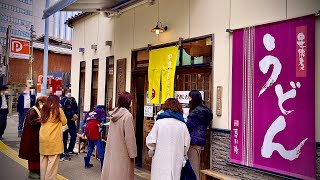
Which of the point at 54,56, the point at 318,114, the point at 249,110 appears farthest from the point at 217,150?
the point at 54,56

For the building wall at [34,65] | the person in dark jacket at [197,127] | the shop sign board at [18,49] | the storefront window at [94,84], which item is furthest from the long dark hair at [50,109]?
the building wall at [34,65]

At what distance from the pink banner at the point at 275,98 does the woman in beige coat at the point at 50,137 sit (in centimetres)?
A: 372

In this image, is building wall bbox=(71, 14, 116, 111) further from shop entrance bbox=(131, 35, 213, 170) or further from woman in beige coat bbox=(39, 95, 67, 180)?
woman in beige coat bbox=(39, 95, 67, 180)

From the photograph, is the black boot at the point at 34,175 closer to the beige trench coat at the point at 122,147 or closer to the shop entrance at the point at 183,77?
the beige trench coat at the point at 122,147

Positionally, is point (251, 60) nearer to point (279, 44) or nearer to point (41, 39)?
point (279, 44)

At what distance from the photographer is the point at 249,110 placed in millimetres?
5961

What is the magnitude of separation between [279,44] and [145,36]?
457cm

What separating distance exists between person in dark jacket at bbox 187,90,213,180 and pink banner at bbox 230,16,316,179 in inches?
22.5

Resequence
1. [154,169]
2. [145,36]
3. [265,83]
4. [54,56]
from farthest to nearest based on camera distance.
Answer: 1. [54,56]
2. [145,36]
3. [265,83]
4. [154,169]

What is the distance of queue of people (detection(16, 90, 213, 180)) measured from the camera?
5180mm

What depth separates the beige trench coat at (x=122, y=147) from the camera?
5551mm

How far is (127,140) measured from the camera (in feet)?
18.1

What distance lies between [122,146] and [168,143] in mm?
977

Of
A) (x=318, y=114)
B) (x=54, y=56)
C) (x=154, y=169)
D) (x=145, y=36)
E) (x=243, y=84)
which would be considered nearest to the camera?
(x=318, y=114)
